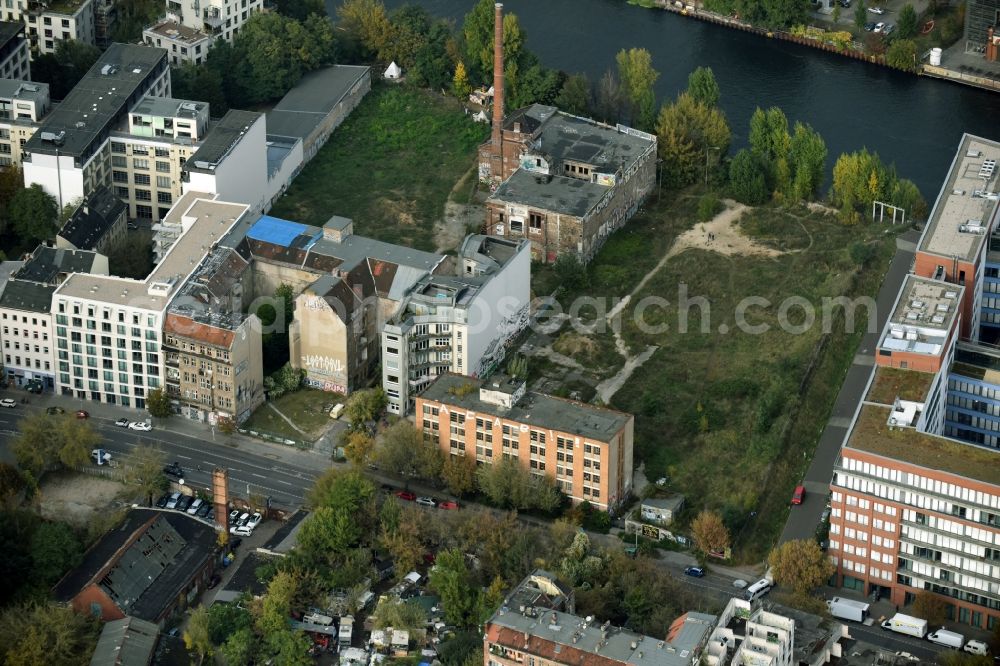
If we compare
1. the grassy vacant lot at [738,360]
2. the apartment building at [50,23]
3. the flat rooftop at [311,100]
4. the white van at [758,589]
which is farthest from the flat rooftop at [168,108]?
the white van at [758,589]

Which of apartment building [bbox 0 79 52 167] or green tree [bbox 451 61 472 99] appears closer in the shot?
apartment building [bbox 0 79 52 167]

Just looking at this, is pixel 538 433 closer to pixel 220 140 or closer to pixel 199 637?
pixel 199 637

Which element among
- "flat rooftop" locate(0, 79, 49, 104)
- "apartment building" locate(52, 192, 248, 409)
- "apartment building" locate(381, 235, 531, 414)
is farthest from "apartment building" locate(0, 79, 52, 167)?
"apartment building" locate(381, 235, 531, 414)

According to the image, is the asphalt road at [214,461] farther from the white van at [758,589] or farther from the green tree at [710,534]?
the white van at [758,589]

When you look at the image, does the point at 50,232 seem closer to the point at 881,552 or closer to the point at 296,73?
the point at 296,73

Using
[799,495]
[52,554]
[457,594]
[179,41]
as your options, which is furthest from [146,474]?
[179,41]

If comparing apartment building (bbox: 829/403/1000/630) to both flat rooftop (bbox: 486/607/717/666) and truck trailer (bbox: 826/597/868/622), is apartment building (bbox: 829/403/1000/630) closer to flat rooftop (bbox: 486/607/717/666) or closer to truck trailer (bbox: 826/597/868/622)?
truck trailer (bbox: 826/597/868/622)
